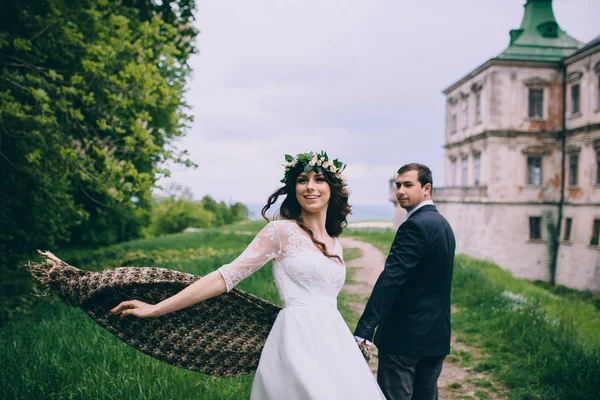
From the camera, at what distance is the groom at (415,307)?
3.85 m

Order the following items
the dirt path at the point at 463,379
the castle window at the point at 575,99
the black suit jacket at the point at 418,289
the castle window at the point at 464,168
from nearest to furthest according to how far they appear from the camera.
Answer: the black suit jacket at the point at 418,289 < the dirt path at the point at 463,379 < the castle window at the point at 575,99 < the castle window at the point at 464,168

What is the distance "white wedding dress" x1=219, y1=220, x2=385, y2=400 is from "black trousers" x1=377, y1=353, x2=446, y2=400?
1.93 ft

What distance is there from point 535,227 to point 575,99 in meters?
8.26

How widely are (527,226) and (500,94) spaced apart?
339 inches

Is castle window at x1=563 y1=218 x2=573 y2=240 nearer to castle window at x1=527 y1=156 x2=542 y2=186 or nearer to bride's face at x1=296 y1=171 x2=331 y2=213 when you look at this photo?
castle window at x1=527 y1=156 x2=542 y2=186

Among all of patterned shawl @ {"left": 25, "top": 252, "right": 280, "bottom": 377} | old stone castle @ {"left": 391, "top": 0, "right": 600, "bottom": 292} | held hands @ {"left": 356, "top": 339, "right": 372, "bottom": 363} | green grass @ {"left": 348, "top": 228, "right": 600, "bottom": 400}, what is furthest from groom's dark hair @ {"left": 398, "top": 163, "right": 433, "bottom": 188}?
old stone castle @ {"left": 391, "top": 0, "right": 600, "bottom": 292}

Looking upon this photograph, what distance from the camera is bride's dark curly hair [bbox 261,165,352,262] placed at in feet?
12.4

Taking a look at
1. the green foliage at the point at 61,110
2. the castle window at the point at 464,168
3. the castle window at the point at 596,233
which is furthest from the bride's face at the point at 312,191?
the castle window at the point at 464,168

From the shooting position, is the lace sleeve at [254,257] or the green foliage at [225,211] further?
the green foliage at [225,211]

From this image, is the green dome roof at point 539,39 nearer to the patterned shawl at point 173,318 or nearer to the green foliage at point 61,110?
the green foliage at point 61,110

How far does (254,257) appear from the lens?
11.0ft

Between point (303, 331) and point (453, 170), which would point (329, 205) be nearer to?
point (303, 331)

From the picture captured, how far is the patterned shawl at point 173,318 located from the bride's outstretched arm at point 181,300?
166 millimetres

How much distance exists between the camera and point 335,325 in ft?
10.9
